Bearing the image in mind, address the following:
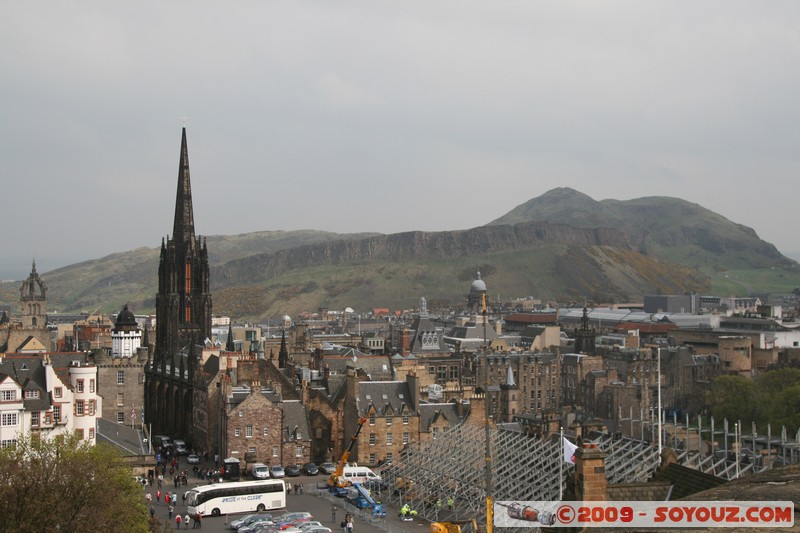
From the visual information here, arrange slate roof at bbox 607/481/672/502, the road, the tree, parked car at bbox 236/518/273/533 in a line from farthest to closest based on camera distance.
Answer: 1. the road
2. parked car at bbox 236/518/273/533
3. the tree
4. slate roof at bbox 607/481/672/502

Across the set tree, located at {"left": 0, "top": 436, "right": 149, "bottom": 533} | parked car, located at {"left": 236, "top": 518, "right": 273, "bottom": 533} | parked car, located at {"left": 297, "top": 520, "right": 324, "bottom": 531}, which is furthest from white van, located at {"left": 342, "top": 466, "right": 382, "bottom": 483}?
tree, located at {"left": 0, "top": 436, "right": 149, "bottom": 533}

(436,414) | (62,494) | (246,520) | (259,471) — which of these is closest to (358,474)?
(259,471)

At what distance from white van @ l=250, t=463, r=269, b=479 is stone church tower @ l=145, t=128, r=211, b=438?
22.3m

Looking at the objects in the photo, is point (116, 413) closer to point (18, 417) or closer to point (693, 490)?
point (18, 417)

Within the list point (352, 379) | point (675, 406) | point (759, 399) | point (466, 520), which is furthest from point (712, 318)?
point (466, 520)

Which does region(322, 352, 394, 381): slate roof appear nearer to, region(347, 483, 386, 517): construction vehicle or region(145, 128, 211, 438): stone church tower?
region(145, 128, 211, 438): stone church tower

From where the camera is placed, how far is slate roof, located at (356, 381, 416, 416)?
7075 cm

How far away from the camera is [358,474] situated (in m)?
64.9

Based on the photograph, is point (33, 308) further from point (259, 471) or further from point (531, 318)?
point (531, 318)

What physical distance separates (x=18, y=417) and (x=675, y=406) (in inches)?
3306

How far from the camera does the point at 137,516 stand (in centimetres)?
4059

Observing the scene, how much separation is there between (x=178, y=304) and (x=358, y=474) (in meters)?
41.8

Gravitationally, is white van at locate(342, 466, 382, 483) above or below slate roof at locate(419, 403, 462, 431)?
below

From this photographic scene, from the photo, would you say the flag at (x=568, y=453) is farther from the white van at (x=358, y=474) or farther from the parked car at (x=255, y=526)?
the white van at (x=358, y=474)
